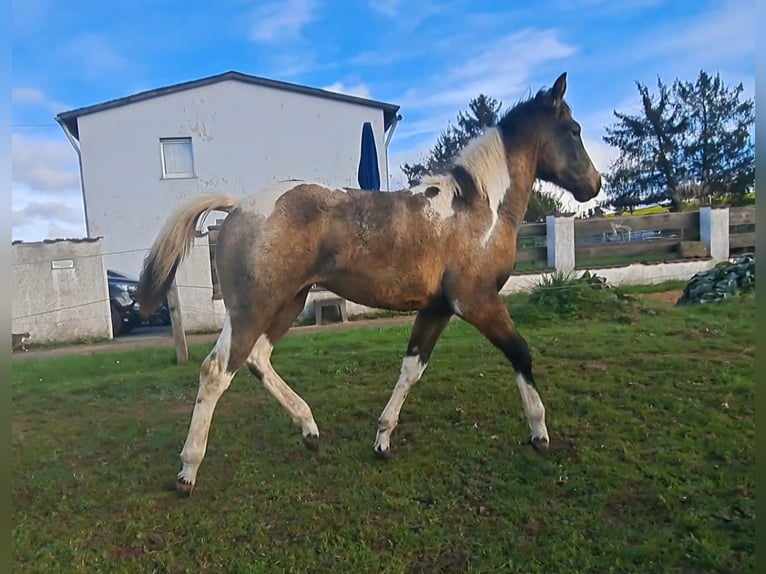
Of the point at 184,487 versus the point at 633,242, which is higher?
the point at 633,242

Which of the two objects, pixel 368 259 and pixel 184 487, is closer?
pixel 184 487

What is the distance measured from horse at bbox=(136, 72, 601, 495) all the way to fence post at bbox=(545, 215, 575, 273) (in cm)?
657

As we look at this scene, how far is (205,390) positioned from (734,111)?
3318 centimetres

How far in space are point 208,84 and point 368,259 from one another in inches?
520

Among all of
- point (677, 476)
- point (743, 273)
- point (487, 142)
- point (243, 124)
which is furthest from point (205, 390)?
point (243, 124)

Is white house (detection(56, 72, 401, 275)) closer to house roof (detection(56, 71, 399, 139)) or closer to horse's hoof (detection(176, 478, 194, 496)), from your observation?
house roof (detection(56, 71, 399, 139))

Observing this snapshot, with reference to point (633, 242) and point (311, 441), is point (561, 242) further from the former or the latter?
point (311, 441)

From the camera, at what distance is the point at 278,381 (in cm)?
316

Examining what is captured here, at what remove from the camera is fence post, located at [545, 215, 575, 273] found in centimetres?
948

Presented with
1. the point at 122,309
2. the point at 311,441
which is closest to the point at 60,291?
the point at 122,309

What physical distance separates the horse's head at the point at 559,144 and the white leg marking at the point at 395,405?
139 cm

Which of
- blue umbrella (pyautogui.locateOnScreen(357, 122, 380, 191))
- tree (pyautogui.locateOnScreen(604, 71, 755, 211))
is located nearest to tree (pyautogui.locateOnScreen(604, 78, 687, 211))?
tree (pyautogui.locateOnScreen(604, 71, 755, 211))

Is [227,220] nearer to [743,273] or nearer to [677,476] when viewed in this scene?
[677,476]

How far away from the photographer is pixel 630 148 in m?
30.4
